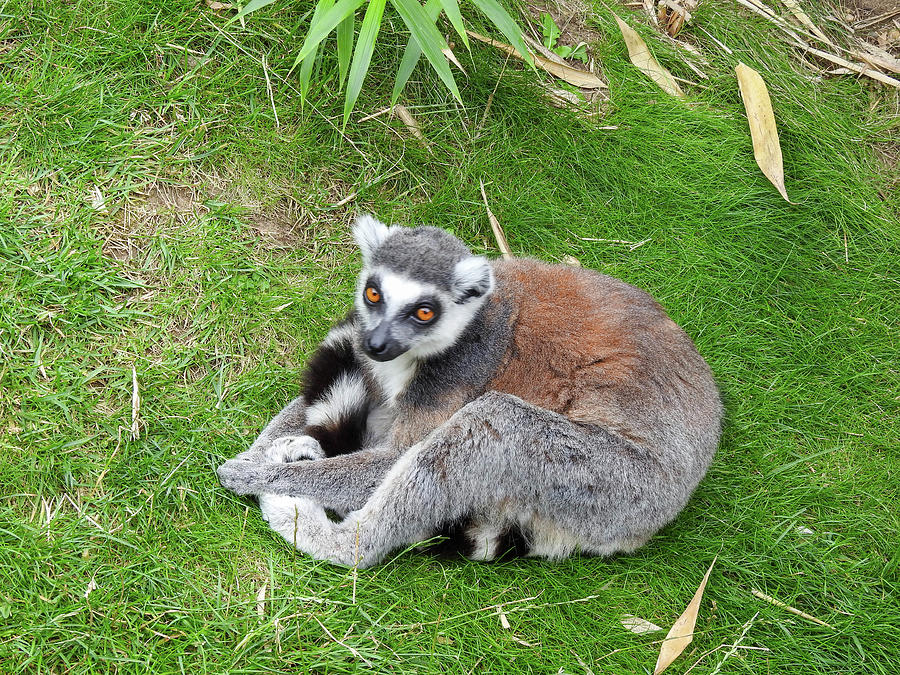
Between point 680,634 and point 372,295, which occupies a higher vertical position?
point 372,295

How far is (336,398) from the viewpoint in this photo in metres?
4.07

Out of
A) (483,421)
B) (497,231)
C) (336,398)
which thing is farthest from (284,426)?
(497,231)

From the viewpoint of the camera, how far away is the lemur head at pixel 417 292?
370 cm

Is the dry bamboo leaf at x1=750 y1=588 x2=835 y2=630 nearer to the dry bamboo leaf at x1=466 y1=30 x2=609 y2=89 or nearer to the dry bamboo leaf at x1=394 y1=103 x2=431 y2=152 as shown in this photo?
the dry bamboo leaf at x1=394 y1=103 x2=431 y2=152

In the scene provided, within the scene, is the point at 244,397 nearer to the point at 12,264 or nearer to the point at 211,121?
the point at 12,264

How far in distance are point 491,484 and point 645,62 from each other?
3816 millimetres

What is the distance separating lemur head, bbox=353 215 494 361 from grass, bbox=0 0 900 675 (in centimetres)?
87

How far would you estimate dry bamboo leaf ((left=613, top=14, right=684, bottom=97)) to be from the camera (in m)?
5.89

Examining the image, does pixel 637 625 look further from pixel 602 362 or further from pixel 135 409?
pixel 135 409

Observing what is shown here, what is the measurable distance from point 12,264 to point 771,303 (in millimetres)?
4505

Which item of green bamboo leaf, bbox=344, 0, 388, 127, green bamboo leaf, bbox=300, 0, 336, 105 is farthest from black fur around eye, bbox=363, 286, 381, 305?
green bamboo leaf, bbox=300, 0, 336, 105

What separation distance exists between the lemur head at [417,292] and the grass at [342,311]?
0.87 metres

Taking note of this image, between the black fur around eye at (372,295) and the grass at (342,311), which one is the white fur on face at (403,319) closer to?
the black fur around eye at (372,295)

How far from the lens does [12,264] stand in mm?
4016
